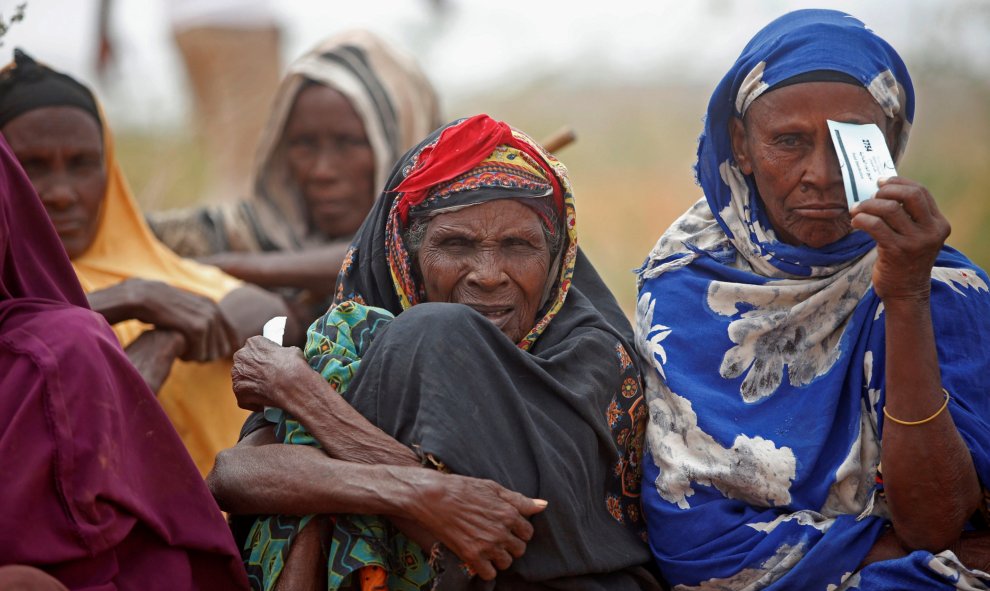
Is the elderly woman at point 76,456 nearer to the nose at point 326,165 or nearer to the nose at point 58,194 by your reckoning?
the nose at point 58,194

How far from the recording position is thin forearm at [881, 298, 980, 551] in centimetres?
334

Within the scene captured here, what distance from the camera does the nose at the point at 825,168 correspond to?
371cm

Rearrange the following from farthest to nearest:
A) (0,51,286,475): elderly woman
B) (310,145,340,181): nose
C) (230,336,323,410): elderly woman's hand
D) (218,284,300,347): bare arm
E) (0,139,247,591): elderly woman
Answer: (310,145,340,181): nose < (218,284,300,347): bare arm < (0,51,286,475): elderly woman < (230,336,323,410): elderly woman's hand < (0,139,247,591): elderly woman

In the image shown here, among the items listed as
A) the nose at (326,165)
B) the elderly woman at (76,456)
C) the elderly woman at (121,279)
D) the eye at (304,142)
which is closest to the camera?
the elderly woman at (76,456)

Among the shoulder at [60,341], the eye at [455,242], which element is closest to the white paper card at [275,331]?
the eye at [455,242]

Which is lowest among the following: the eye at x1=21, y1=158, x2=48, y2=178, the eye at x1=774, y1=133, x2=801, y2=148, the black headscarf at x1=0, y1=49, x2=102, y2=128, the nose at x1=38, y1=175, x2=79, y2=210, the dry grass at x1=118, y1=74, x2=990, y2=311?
the dry grass at x1=118, y1=74, x2=990, y2=311

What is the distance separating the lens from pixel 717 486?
12.2ft

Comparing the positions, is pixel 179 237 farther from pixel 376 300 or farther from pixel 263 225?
pixel 376 300

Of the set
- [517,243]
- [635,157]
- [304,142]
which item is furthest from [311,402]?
[635,157]

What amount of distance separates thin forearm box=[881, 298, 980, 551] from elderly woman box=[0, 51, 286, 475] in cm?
300

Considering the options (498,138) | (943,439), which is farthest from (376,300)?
(943,439)

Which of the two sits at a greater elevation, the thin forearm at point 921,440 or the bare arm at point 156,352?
the thin forearm at point 921,440

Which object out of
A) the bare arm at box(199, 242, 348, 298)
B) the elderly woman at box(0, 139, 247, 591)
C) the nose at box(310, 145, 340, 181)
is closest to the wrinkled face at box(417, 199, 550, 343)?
the elderly woman at box(0, 139, 247, 591)

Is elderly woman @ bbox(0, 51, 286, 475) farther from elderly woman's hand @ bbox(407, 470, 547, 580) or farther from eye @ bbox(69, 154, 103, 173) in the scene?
elderly woman's hand @ bbox(407, 470, 547, 580)
